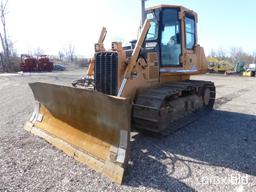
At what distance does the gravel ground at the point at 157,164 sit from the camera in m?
3.42

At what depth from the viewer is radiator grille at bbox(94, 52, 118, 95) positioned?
4953 mm

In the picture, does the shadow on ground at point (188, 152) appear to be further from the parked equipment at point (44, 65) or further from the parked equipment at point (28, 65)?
the parked equipment at point (44, 65)

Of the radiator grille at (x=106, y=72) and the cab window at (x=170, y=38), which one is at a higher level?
the cab window at (x=170, y=38)

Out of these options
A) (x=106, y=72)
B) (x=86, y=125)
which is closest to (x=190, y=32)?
(x=106, y=72)

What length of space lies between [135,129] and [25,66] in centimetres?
3138

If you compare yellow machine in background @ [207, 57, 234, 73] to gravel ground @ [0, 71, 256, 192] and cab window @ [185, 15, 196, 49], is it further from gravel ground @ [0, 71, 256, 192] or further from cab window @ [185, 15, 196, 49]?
gravel ground @ [0, 71, 256, 192]

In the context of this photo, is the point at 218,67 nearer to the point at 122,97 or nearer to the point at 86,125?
the point at 122,97

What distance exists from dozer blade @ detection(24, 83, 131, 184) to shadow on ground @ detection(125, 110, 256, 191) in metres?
0.41

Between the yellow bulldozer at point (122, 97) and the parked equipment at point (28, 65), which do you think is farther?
the parked equipment at point (28, 65)

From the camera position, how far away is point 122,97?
15.9 ft

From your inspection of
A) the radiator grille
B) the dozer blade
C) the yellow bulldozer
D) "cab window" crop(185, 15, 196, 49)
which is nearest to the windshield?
the yellow bulldozer

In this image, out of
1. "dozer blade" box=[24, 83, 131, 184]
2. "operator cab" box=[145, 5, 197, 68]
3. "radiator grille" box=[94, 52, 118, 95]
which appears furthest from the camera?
"operator cab" box=[145, 5, 197, 68]

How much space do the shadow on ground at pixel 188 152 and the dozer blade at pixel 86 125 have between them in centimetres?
41

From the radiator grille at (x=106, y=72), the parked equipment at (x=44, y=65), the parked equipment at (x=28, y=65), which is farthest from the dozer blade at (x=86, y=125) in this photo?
the parked equipment at (x=44, y=65)
